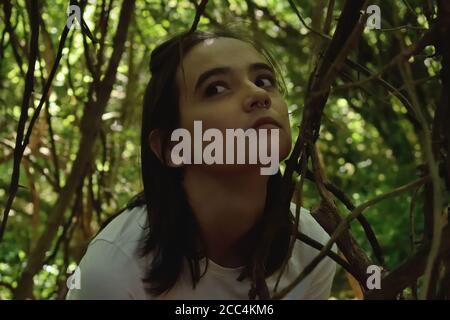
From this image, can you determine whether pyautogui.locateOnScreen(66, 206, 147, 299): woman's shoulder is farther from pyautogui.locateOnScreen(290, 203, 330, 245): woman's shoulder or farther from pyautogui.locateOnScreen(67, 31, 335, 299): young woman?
pyautogui.locateOnScreen(290, 203, 330, 245): woman's shoulder

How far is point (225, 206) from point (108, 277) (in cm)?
16

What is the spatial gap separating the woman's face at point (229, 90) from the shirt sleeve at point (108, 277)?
0.58 ft

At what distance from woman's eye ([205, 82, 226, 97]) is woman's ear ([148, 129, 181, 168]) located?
4.9 inches

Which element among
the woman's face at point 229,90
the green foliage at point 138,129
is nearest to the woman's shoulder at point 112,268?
the woman's face at point 229,90

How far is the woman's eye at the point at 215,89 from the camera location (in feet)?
2.56

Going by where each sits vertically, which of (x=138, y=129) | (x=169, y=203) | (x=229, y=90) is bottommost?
(x=169, y=203)

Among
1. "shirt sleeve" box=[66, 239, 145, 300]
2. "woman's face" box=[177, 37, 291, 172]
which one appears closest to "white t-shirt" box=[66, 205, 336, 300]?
"shirt sleeve" box=[66, 239, 145, 300]

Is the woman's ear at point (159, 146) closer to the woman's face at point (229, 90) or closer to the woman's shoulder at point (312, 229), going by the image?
the woman's face at point (229, 90)

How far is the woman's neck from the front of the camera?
0.80 meters

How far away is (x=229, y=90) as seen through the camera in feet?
2.54

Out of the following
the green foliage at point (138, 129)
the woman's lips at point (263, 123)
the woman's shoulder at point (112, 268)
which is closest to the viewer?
the woman's lips at point (263, 123)

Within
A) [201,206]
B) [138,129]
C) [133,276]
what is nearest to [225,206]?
[201,206]

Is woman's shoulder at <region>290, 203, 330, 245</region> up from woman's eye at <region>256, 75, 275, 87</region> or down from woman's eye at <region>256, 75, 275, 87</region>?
down

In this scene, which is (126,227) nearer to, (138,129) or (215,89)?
(215,89)
